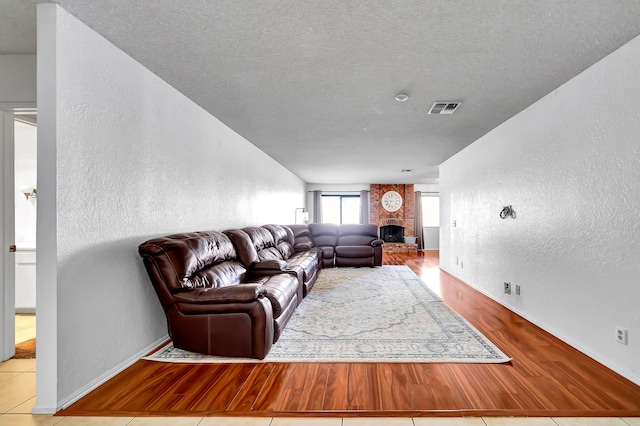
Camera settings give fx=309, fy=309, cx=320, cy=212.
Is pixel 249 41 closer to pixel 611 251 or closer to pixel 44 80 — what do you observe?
pixel 44 80

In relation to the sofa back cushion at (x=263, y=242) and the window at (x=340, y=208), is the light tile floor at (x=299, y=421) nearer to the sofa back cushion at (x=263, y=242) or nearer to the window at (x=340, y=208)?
the sofa back cushion at (x=263, y=242)

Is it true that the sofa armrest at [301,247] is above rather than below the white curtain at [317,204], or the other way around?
below

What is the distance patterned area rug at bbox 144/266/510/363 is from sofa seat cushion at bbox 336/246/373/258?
2200mm

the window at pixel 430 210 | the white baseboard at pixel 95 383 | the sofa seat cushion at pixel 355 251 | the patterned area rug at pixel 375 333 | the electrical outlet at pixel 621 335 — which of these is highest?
the window at pixel 430 210

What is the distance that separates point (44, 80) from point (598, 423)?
3751 mm

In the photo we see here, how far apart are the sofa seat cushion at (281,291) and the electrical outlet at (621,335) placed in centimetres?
262

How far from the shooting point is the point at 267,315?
8.17 feet

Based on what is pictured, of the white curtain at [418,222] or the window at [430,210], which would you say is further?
the window at [430,210]

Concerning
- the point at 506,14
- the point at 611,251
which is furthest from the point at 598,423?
the point at 506,14

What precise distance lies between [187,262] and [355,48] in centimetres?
213

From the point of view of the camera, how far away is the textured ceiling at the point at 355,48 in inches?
73.3

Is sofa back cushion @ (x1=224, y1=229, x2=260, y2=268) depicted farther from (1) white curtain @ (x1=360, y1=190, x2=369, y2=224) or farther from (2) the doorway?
(1) white curtain @ (x1=360, y1=190, x2=369, y2=224)

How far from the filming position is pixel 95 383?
→ 2.10 metres

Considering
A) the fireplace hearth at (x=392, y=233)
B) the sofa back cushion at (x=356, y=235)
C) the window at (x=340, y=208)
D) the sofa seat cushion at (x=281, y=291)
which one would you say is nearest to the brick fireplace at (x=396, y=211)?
the fireplace hearth at (x=392, y=233)
